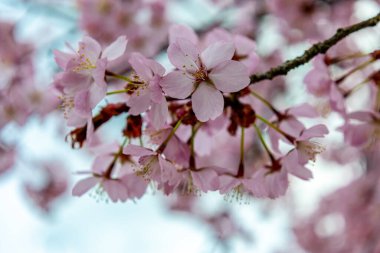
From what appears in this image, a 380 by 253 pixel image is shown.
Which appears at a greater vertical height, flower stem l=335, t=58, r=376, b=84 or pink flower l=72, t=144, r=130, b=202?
flower stem l=335, t=58, r=376, b=84

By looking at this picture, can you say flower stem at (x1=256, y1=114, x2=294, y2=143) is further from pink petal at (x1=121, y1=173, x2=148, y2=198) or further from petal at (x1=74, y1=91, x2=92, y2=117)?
petal at (x1=74, y1=91, x2=92, y2=117)

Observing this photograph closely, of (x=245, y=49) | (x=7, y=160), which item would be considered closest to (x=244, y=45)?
(x=245, y=49)

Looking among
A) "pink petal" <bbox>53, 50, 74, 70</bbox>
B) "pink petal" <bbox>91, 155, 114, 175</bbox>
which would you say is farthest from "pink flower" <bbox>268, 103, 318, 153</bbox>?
"pink petal" <bbox>53, 50, 74, 70</bbox>

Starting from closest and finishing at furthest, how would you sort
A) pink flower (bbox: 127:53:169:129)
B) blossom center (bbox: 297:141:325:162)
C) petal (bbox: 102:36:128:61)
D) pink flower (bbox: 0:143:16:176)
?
pink flower (bbox: 127:53:169:129) → petal (bbox: 102:36:128:61) → blossom center (bbox: 297:141:325:162) → pink flower (bbox: 0:143:16:176)

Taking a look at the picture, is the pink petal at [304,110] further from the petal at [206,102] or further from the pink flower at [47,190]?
the pink flower at [47,190]

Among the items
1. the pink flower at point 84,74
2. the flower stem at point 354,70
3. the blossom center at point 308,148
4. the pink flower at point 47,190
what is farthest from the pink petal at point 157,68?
the pink flower at point 47,190

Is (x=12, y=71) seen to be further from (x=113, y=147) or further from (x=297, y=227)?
(x=297, y=227)

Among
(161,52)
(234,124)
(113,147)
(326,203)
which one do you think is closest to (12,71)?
(161,52)
